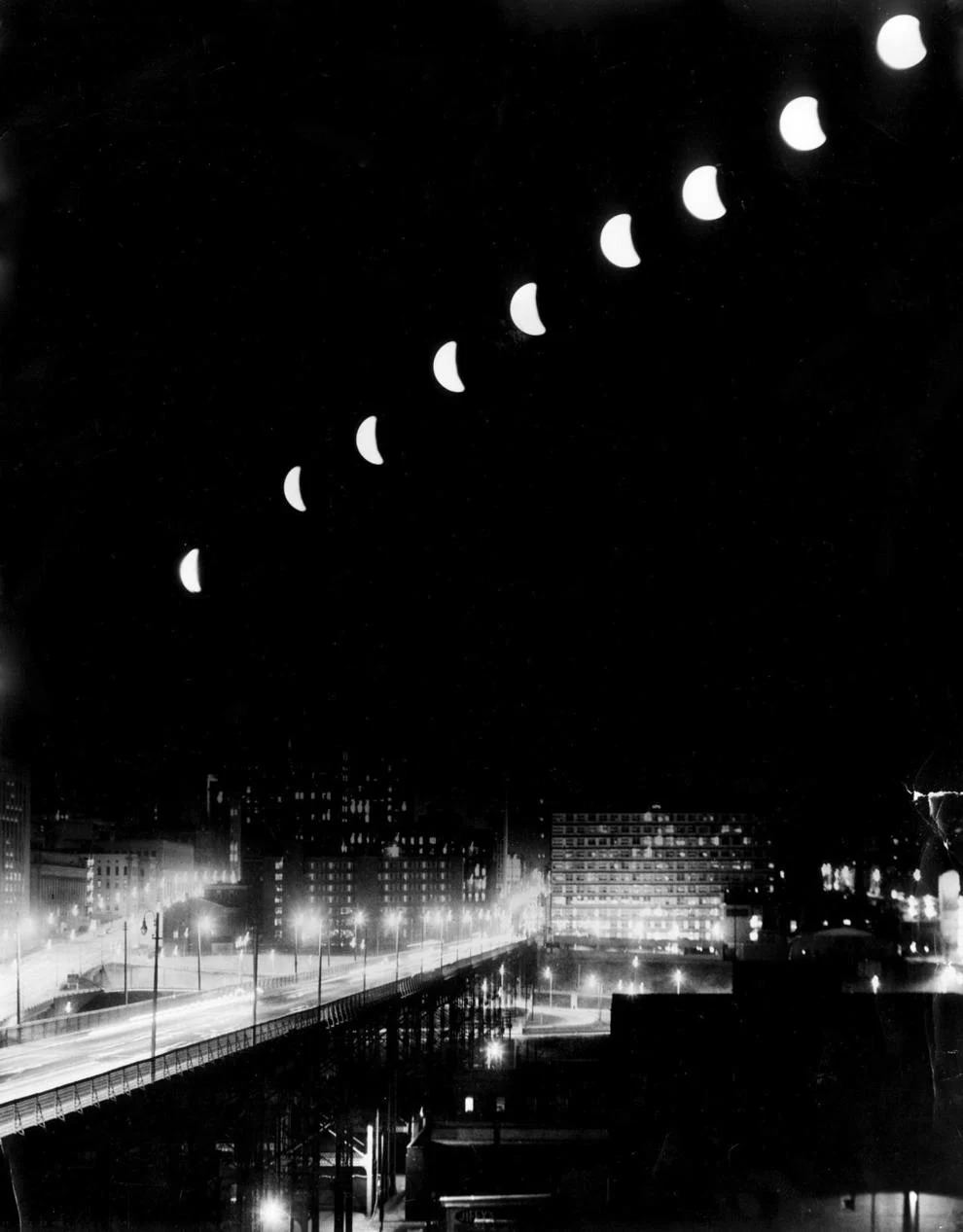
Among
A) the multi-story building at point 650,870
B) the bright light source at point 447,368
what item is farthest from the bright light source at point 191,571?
the multi-story building at point 650,870

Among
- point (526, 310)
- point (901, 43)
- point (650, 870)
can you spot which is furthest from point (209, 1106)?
point (650, 870)

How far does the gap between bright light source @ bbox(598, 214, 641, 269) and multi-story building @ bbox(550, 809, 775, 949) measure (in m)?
80.5

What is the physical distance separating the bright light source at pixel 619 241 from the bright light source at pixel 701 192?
0.37 metres

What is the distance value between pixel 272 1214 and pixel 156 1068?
26.7 ft

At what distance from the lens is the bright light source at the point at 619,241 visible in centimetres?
521

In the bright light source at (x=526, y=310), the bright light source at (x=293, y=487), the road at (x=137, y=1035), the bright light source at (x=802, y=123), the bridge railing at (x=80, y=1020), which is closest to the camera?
the bright light source at (x=802, y=123)

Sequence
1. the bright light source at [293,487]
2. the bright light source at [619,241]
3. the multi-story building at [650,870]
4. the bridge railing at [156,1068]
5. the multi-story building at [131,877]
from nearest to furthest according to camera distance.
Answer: the bright light source at [619,241] < the bright light source at [293,487] < the bridge railing at [156,1068] < the multi-story building at [131,877] < the multi-story building at [650,870]

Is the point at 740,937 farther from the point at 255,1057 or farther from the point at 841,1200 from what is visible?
the point at 841,1200

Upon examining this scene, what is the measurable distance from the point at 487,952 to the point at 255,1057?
3044 centimetres

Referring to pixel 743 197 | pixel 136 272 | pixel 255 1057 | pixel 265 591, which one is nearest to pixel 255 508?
pixel 265 591

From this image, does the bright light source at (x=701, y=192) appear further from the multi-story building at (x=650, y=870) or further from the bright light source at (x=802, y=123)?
the multi-story building at (x=650, y=870)

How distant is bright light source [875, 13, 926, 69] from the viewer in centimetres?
425

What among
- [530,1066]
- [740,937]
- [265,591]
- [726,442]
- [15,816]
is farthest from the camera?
[15,816]

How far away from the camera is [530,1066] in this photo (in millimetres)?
30656
